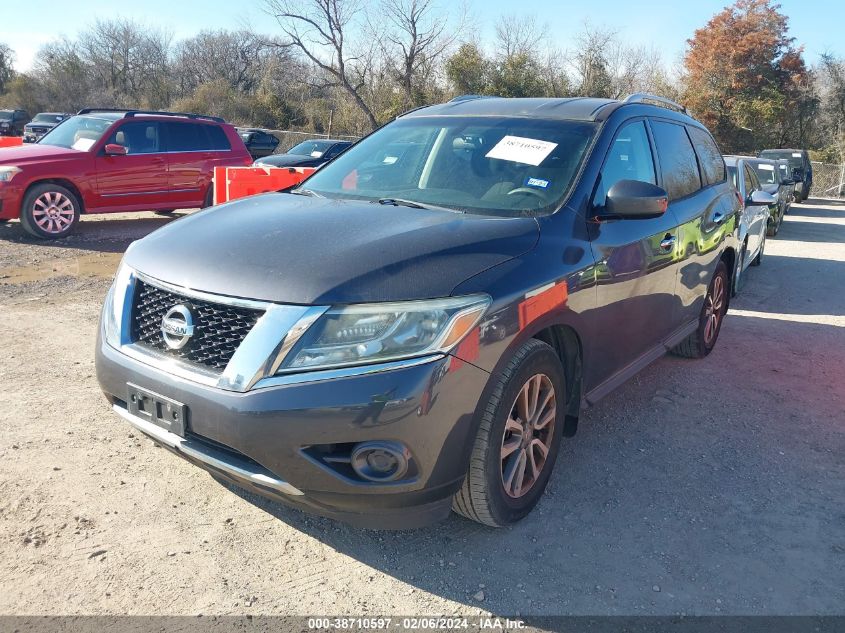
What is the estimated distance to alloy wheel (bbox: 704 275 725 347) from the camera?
5326mm

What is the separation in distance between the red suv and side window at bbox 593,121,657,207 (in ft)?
26.8

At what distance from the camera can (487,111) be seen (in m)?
4.00

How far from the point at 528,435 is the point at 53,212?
8627 mm

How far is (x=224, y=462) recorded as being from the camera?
2.48 metres

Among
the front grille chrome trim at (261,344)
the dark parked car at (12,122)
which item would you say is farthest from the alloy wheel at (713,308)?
the dark parked car at (12,122)

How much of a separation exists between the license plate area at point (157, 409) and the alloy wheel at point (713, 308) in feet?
13.3

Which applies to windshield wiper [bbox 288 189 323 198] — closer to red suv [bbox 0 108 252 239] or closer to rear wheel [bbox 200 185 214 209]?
red suv [bbox 0 108 252 239]

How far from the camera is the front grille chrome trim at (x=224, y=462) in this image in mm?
2426

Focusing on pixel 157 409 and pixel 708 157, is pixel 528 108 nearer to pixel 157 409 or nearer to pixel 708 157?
pixel 708 157

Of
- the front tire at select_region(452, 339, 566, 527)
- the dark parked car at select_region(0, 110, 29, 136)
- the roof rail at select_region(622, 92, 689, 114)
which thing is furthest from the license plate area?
the dark parked car at select_region(0, 110, 29, 136)

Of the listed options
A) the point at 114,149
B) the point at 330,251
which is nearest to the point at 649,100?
the point at 330,251

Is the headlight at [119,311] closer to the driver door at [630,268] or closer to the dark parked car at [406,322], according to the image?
the dark parked car at [406,322]

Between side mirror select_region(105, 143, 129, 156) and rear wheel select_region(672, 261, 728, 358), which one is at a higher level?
side mirror select_region(105, 143, 129, 156)

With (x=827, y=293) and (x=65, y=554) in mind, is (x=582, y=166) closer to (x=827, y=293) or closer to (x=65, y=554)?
(x=65, y=554)
